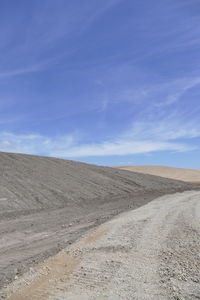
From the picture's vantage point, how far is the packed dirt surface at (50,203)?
764 centimetres

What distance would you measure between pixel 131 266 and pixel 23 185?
15.0 metres

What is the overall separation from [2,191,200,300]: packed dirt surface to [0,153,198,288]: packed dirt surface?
1.98 feet

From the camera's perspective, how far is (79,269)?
18.8 feet

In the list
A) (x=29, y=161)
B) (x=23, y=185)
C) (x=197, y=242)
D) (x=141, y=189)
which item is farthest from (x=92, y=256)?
(x=29, y=161)

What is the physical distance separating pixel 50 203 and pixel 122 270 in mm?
11906

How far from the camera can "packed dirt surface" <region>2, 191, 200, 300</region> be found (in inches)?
182

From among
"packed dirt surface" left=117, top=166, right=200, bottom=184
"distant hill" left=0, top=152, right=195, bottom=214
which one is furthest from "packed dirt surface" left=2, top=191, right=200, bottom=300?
"packed dirt surface" left=117, top=166, right=200, bottom=184

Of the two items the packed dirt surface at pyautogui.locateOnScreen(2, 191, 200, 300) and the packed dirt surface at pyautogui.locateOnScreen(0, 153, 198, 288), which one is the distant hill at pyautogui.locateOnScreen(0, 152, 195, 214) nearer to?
the packed dirt surface at pyautogui.locateOnScreen(0, 153, 198, 288)

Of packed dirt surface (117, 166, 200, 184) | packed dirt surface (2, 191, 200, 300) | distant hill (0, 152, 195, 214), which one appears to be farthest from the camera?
packed dirt surface (117, 166, 200, 184)

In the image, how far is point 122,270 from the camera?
550 cm

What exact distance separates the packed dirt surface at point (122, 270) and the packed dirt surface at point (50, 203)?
0.60 meters

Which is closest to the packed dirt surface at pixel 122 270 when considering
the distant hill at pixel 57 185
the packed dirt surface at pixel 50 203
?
the packed dirt surface at pixel 50 203

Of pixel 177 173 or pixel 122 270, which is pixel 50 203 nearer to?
pixel 122 270

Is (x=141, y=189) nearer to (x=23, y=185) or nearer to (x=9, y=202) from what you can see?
(x=23, y=185)
